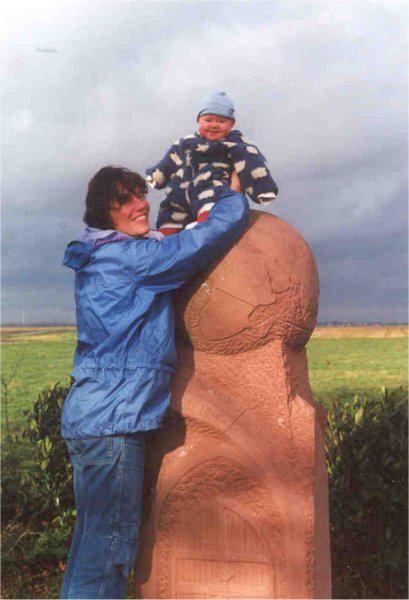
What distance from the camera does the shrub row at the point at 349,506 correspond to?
4879 millimetres

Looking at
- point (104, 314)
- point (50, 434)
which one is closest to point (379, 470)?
point (50, 434)

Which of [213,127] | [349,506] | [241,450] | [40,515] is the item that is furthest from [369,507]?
[213,127]

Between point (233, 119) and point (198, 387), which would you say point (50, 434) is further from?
point (233, 119)

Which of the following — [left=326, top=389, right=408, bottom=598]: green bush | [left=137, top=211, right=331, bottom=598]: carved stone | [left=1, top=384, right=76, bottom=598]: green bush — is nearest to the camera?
[left=137, top=211, right=331, bottom=598]: carved stone

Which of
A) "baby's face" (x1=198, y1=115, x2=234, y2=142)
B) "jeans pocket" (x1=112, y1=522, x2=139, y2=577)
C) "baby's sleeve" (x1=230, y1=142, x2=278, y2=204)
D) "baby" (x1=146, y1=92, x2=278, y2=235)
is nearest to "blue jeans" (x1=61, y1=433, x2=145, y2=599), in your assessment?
"jeans pocket" (x1=112, y1=522, x2=139, y2=577)

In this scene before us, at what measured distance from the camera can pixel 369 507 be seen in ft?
16.3

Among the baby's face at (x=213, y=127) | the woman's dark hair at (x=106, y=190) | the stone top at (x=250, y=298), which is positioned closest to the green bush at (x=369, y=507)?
→ the stone top at (x=250, y=298)

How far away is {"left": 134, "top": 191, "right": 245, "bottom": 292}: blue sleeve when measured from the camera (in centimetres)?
270

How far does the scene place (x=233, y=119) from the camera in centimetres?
330

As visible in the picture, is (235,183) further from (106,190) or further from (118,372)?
(118,372)

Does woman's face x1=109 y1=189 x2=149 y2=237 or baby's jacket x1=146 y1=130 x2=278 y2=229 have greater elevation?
baby's jacket x1=146 y1=130 x2=278 y2=229

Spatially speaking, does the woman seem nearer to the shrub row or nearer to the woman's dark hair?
the woman's dark hair

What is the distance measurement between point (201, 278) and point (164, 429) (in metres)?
0.72

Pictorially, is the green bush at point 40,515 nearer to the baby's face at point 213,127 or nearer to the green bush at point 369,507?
the green bush at point 369,507
